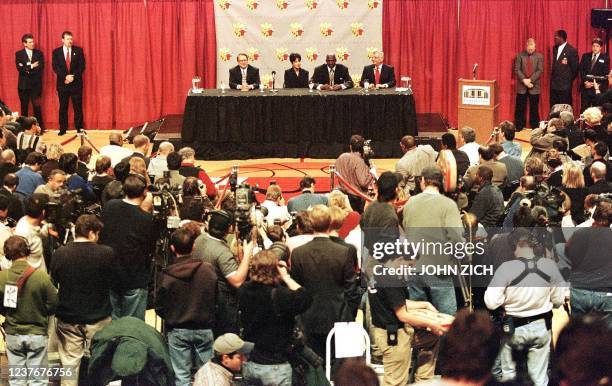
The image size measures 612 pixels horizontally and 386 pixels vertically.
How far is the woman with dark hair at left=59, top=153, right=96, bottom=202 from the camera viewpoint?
9359mm

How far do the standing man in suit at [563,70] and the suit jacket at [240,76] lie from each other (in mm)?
5563

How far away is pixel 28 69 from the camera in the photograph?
1841cm

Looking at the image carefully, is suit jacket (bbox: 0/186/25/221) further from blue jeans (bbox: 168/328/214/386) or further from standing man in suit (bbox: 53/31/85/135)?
standing man in suit (bbox: 53/31/85/135)

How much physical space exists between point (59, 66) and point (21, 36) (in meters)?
1.34

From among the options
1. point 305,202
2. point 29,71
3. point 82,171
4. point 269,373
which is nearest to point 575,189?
point 305,202

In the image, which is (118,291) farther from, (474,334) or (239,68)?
(239,68)

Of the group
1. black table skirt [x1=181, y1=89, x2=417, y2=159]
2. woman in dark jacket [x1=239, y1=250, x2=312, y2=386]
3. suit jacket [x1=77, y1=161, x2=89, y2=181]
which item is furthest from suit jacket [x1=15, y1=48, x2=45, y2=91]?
woman in dark jacket [x1=239, y1=250, x2=312, y2=386]

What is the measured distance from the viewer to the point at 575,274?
8.04 meters

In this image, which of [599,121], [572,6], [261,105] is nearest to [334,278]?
[599,121]

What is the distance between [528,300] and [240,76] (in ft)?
34.4

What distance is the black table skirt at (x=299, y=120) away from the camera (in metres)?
16.5

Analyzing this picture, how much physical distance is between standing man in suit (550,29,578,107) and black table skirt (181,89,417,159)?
3737 millimetres

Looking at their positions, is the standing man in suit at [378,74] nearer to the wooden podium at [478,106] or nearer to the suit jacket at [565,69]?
the wooden podium at [478,106]

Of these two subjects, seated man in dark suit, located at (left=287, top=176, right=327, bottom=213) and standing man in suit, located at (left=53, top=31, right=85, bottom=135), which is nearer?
seated man in dark suit, located at (left=287, top=176, right=327, bottom=213)
